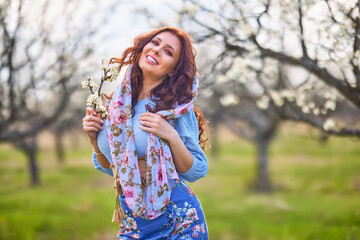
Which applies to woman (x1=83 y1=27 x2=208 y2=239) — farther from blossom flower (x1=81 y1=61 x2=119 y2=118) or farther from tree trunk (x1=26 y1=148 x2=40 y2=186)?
tree trunk (x1=26 y1=148 x2=40 y2=186)

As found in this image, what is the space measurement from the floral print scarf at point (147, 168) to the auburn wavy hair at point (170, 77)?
150 mm

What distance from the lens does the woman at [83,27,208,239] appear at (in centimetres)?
218

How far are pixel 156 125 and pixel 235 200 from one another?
954cm

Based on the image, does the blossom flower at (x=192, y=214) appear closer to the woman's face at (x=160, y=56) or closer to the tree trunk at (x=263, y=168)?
the woman's face at (x=160, y=56)

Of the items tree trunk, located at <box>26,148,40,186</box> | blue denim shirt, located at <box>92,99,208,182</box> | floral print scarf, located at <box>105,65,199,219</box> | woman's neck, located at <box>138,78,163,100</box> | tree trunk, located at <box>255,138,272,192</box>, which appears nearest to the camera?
floral print scarf, located at <box>105,65,199,219</box>

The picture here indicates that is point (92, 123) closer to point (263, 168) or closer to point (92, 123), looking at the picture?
point (92, 123)

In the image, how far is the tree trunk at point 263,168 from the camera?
13.2 m

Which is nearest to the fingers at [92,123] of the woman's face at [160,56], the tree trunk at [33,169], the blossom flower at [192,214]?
the woman's face at [160,56]

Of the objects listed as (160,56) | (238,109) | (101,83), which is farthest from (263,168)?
(101,83)

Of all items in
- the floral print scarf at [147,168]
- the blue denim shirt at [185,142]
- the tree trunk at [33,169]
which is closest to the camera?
→ the floral print scarf at [147,168]

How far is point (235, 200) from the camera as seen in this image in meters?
11.2

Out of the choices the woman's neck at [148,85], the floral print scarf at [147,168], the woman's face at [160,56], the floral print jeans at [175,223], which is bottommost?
the floral print jeans at [175,223]

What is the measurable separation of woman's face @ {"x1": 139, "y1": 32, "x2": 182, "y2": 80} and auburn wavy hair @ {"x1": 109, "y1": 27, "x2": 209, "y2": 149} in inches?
1.5

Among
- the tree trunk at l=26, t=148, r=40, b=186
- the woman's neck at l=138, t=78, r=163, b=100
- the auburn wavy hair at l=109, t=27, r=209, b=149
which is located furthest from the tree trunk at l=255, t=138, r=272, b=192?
the woman's neck at l=138, t=78, r=163, b=100
